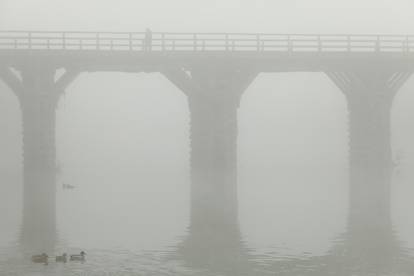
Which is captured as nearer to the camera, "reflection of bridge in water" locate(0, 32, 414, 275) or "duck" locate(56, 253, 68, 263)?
"duck" locate(56, 253, 68, 263)

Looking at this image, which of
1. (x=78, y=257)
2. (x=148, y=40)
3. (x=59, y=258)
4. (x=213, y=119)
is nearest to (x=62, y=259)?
(x=59, y=258)

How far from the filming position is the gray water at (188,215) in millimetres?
19859

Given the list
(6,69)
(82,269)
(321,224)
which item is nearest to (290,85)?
(6,69)

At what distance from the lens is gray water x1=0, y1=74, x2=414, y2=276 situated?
1986 centimetres

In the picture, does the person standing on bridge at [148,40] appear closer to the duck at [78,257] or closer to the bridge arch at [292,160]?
the bridge arch at [292,160]

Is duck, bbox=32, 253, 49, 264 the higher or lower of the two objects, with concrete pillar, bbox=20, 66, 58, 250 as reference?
lower

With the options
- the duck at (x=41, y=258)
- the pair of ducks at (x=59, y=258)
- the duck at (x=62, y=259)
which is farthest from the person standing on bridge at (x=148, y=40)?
the duck at (x=41, y=258)

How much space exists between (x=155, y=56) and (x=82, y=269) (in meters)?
20.3

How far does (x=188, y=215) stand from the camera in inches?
1109

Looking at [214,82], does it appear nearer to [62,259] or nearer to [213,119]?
[213,119]

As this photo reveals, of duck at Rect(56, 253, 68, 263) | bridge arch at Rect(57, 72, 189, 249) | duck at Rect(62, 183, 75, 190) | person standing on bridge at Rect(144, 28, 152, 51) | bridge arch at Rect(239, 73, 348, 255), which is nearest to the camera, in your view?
duck at Rect(56, 253, 68, 263)

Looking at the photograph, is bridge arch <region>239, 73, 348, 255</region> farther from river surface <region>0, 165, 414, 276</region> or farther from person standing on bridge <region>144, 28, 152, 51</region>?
person standing on bridge <region>144, 28, 152, 51</region>

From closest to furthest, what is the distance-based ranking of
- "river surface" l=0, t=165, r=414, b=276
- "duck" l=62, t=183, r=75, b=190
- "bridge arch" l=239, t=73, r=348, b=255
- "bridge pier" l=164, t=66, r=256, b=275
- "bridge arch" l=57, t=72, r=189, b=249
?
"river surface" l=0, t=165, r=414, b=276 → "bridge arch" l=239, t=73, r=348, b=255 → "bridge arch" l=57, t=72, r=189, b=249 → "duck" l=62, t=183, r=75, b=190 → "bridge pier" l=164, t=66, r=256, b=275

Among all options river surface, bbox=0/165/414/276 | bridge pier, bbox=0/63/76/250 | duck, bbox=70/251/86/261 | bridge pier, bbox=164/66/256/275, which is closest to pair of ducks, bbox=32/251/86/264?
duck, bbox=70/251/86/261
